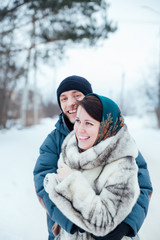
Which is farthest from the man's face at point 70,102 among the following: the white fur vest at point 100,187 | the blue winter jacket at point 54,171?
the white fur vest at point 100,187

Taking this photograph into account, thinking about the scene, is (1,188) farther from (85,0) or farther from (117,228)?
(85,0)

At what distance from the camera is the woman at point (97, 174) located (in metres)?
0.91

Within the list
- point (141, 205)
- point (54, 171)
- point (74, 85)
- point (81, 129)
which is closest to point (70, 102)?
point (74, 85)

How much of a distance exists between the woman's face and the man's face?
315 mm

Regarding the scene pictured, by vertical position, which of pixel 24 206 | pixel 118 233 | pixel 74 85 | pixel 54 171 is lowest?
pixel 24 206

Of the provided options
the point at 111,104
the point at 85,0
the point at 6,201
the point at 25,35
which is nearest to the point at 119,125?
Answer: the point at 111,104

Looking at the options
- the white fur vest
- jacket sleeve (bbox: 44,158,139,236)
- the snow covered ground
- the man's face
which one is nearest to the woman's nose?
the white fur vest

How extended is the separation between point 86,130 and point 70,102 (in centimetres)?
40

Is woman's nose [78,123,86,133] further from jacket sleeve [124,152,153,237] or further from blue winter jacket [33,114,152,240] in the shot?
jacket sleeve [124,152,153,237]

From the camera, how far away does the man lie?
1037 millimetres

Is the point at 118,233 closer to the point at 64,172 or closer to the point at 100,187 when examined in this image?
the point at 100,187

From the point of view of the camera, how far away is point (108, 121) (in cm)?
106

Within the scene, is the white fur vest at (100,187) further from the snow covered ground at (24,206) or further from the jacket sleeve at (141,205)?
the snow covered ground at (24,206)

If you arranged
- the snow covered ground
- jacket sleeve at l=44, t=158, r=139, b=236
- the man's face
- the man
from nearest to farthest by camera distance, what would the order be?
jacket sleeve at l=44, t=158, r=139, b=236, the man, the man's face, the snow covered ground
